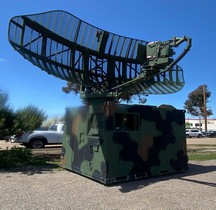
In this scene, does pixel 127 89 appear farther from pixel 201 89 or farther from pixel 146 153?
pixel 201 89

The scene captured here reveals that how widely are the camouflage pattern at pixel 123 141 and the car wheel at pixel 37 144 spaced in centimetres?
1176

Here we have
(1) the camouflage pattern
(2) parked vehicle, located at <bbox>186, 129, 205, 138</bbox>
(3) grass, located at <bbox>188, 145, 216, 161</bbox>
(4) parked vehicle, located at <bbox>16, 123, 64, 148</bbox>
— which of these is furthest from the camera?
(2) parked vehicle, located at <bbox>186, 129, 205, 138</bbox>

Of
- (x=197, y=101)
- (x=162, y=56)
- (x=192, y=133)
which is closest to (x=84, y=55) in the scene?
(x=162, y=56)

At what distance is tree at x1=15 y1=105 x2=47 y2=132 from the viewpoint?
40.2 ft

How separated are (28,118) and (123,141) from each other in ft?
19.5

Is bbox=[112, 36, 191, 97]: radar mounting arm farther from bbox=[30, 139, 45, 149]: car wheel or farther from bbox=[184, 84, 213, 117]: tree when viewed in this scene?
bbox=[184, 84, 213, 117]: tree

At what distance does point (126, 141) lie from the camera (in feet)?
30.2

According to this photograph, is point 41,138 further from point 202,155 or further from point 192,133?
point 192,133

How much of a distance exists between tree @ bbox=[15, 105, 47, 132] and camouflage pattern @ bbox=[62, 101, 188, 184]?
2.23 metres

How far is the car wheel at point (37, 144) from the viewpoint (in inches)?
881

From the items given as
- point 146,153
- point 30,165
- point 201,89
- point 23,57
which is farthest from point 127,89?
point 201,89

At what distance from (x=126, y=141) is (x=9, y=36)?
193 inches

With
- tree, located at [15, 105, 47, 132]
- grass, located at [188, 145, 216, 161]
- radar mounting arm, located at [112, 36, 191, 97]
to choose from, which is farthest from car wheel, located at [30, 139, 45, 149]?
radar mounting arm, located at [112, 36, 191, 97]

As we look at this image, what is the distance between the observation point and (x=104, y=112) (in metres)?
8.90
